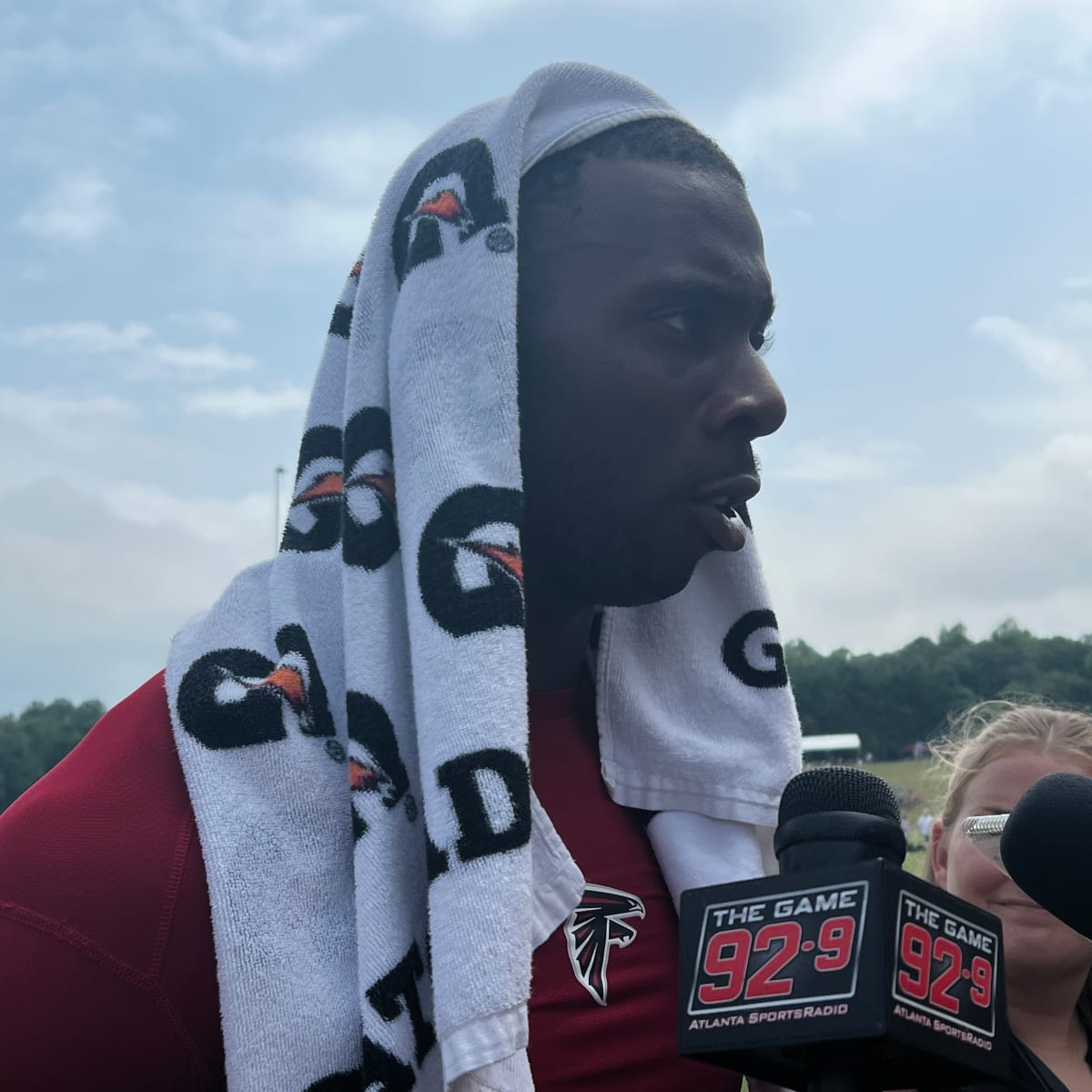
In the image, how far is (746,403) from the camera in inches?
80.8

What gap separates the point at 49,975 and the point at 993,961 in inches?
44.4

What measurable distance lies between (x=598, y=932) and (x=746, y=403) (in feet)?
2.83

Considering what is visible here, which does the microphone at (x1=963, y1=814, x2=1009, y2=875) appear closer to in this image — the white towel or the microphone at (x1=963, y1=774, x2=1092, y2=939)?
the white towel

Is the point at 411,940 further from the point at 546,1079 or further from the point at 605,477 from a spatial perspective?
the point at 605,477

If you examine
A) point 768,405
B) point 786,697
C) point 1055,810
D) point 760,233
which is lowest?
point 1055,810

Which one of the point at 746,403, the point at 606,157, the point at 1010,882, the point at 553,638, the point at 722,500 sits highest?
the point at 606,157

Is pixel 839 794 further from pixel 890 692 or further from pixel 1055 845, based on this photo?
pixel 890 692

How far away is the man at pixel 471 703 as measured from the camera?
5.50ft

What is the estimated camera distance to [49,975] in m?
1.64

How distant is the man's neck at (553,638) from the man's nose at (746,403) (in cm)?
43

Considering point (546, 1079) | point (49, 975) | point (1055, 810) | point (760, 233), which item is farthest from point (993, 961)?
point (760, 233)

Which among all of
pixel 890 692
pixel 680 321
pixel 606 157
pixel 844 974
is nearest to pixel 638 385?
pixel 680 321

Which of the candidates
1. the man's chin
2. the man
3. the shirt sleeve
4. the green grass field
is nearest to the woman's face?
the green grass field

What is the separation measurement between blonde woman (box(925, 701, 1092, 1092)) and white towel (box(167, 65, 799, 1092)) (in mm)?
869
